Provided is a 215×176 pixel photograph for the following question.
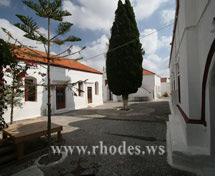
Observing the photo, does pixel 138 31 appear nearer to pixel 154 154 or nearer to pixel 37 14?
pixel 37 14

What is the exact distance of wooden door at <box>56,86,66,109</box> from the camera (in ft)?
34.6

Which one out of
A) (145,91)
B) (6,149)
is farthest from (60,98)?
(145,91)

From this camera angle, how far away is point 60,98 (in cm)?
1084

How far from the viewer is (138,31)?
990 centimetres

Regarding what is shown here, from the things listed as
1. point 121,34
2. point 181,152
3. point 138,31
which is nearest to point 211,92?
point 181,152

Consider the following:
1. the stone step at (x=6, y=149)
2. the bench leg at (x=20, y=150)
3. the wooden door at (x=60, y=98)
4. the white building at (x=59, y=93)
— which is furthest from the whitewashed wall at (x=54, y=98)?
the bench leg at (x=20, y=150)

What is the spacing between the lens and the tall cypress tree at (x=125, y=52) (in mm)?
9305

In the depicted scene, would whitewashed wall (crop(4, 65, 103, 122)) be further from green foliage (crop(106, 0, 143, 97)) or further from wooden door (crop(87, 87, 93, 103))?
green foliage (crop(106, 0, 143, 97))

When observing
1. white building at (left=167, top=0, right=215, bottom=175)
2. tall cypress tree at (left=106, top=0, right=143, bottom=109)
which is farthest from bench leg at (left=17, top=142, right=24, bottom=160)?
tall cypress tree at (left=106, top=0, right=143, bottom=109)

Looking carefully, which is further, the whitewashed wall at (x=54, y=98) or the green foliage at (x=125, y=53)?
the green foliage at (x=125, y=53)

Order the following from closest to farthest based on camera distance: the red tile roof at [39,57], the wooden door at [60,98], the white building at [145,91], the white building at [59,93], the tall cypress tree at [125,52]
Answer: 1. the red tile roof at [39,57]
2. the white building at [59,93]
3. the tall cypress tree at [125,52]
4. the wooden door at [60,98]
5. the white building at [145,91]

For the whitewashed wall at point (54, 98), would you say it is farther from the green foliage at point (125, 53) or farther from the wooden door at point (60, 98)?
the green foliage at point (125, 53)

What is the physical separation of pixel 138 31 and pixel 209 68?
29.8 ft

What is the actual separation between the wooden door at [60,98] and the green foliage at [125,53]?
5.30 meters
